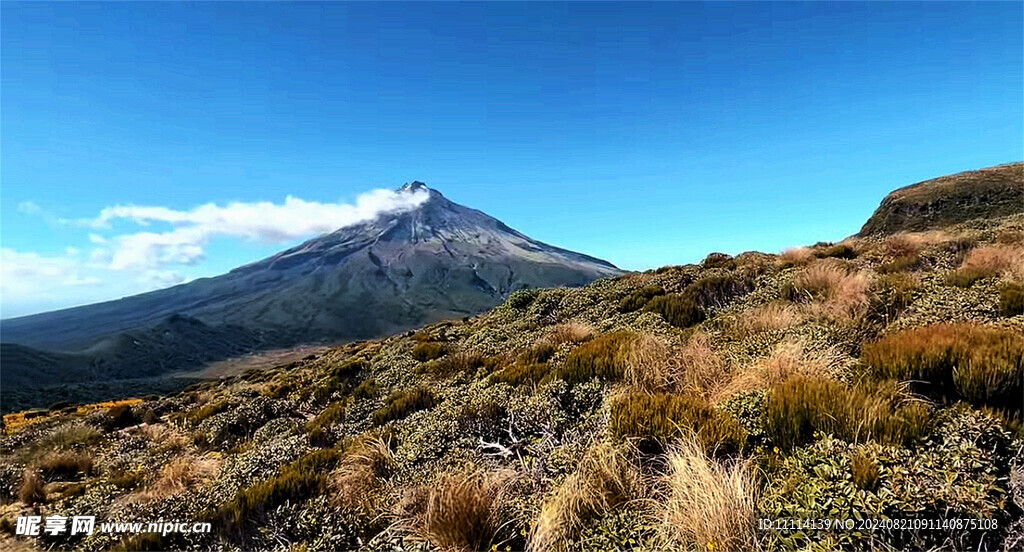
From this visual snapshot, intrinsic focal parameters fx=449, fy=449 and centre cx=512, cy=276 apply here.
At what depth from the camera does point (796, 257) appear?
13.9m

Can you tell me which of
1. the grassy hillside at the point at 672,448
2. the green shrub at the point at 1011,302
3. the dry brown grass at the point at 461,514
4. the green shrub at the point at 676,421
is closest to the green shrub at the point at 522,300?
the grassy hillside at the point at 672,448

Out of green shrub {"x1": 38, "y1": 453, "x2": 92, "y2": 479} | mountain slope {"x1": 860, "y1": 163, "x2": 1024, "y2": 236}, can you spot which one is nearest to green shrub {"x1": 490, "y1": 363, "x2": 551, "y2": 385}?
green shrub {"x1": 38, "y1": 453, "x2": 92, "y2": 479}

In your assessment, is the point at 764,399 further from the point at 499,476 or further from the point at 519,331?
the point at 519,331

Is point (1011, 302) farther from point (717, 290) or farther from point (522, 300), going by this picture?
point (522, 300)

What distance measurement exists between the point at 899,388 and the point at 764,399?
3.72 feet

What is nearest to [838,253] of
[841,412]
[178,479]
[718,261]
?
[718,261]

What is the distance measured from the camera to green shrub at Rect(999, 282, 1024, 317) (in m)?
6.04

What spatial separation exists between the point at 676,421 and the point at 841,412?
1.40m

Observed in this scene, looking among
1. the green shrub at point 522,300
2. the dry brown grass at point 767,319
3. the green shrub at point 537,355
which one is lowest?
the green shrub at point 537,355

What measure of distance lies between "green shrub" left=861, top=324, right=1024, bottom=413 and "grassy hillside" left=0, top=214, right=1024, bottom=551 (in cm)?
2

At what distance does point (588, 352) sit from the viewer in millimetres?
7367

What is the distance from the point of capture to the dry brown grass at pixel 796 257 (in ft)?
43.1

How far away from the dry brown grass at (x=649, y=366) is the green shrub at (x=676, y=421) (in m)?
0.80

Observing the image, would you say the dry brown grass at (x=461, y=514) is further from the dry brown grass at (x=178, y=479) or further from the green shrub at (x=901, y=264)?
the green shrub at (x=901, y=264)
